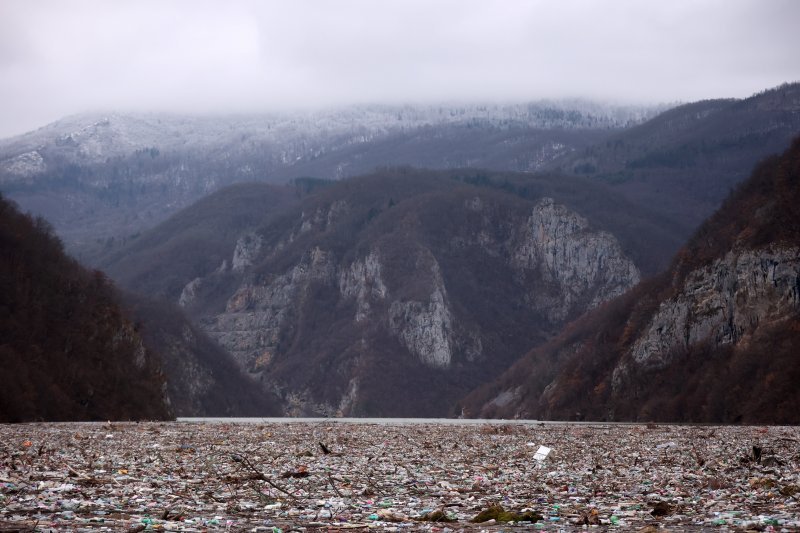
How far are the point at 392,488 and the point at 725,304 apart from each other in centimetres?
11807

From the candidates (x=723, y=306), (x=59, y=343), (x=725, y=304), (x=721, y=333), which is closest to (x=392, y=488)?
(x=59, y=343)

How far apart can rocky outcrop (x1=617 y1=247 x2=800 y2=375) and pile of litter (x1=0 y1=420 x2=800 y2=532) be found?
82.7 m

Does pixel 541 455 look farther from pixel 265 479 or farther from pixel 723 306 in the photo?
pixel 723 306

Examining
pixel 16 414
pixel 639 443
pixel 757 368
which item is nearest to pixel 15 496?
pixel 639 443

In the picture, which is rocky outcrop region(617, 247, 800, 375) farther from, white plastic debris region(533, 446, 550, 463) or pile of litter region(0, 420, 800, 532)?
white plastic debris region(533, 446, 550, 463)

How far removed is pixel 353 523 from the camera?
19.3m

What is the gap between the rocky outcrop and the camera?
11962cm

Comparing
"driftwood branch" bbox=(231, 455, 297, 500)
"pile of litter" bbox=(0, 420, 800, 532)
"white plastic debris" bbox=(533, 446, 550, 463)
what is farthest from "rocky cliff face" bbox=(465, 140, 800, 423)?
"driftwood branch" bbox=(231, 455, 297, 500)

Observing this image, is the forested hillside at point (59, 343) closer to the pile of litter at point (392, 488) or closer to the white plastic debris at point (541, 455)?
the pile of litter at point (392, 488)

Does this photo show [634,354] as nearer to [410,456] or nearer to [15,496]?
[410,456]

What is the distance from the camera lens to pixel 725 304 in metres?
135

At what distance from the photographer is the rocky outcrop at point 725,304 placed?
392ft

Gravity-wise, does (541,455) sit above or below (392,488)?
below

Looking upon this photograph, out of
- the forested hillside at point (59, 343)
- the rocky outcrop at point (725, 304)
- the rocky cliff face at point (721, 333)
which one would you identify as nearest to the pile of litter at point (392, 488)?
the forested hillside at point (59, 343)
